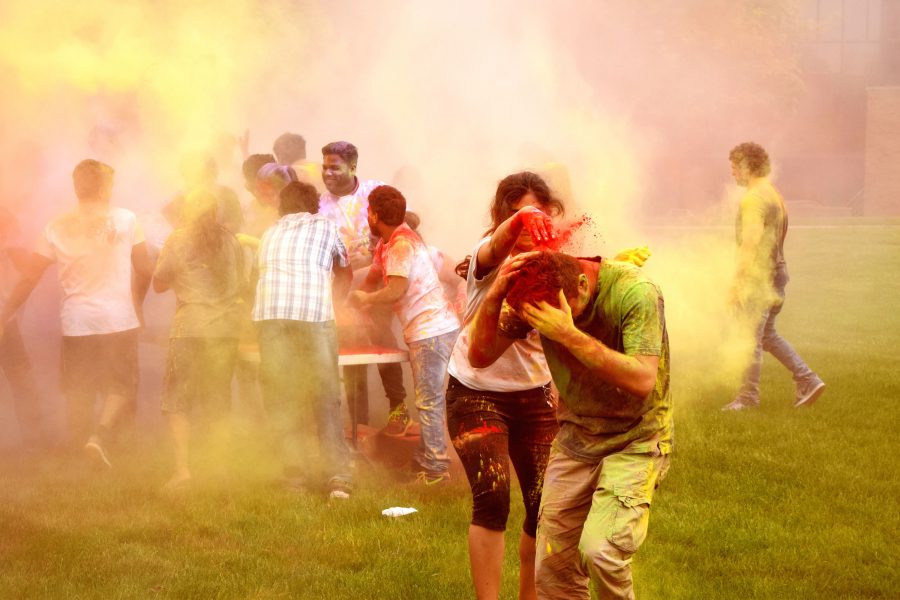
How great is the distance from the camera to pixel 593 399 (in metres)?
3.42

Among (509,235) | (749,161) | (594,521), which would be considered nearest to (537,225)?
(509,235)

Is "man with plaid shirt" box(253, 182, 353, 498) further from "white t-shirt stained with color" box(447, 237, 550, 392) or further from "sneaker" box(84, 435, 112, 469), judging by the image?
"white t-shirt stained with color" box(447, 237, 550, 392)

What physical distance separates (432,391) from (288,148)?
2.90m

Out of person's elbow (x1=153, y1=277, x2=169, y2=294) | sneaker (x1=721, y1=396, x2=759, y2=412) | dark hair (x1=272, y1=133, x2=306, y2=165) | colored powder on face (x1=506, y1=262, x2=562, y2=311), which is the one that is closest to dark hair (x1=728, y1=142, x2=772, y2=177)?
sneaker (x1=721, y1=396, x2=759, y2=412)

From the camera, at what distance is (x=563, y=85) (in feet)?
39.8

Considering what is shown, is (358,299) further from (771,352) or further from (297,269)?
(771,352)

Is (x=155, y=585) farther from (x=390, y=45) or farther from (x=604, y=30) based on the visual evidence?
(x=604, y=30)

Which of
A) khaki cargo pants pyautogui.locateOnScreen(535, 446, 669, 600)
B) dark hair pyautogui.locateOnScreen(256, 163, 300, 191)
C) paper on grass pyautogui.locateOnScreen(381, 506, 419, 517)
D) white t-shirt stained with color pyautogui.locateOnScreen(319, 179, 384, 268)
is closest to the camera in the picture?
khaki cargo pants pyautogui.locateOnScreen(535, 446, 669, 600)

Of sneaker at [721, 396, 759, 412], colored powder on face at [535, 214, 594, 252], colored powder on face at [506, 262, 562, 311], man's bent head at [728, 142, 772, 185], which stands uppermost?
man's bent head at [728, 142, 772, 185]

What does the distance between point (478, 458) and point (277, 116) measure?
7491 millimetres

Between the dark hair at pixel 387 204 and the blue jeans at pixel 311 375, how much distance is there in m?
0.68

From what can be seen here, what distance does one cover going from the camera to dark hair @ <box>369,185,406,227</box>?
6.17 meters

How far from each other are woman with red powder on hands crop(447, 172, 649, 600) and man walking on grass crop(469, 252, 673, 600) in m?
0.40

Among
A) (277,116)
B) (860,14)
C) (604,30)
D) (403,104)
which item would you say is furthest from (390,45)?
(860,14)
